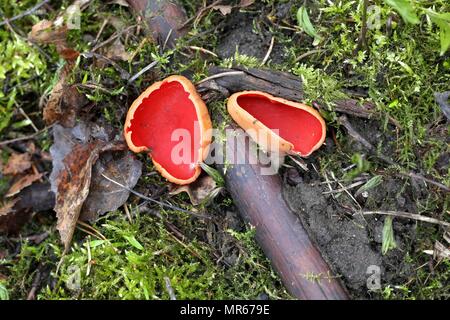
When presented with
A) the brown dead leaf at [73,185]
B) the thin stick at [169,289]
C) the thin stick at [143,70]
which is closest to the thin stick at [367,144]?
the thin stick at [143,70]

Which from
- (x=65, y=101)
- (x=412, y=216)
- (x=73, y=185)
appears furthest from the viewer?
(x=65, y=101)

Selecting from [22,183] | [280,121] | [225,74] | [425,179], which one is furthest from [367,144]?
[22,183]

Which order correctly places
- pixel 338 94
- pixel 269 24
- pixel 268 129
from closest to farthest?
pixel 268 129, pixel 338 94, pixel 269 24

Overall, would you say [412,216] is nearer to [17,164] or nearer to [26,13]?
[17,164]

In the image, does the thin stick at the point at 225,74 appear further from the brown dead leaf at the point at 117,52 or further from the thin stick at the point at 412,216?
the thin stick at the point at 412,216

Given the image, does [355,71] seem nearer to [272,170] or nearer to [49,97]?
[272,170]

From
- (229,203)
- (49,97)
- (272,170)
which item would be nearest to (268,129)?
(272,170)
